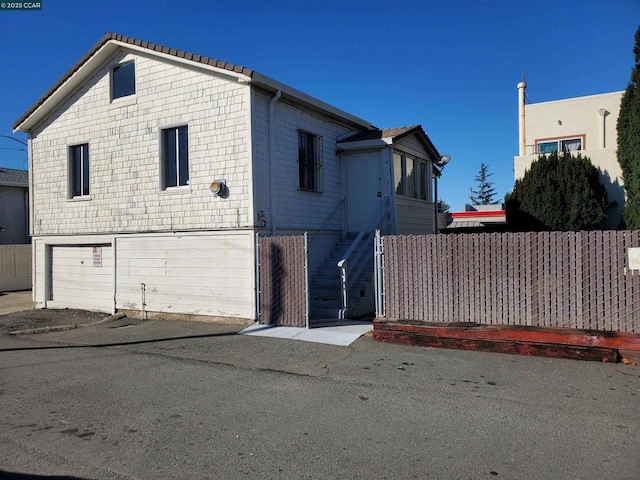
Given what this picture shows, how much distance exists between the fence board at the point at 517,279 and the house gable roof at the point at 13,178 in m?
23.5

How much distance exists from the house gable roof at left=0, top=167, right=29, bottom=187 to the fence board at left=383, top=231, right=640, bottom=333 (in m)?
23.5

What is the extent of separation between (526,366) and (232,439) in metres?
4.21

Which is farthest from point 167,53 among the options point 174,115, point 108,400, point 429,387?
point 429,387

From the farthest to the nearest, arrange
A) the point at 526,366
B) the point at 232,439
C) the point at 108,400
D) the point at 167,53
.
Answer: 1. the point at 167,53
2. the point at 526,366
3. the point at 108,400
4. the point at 232,439

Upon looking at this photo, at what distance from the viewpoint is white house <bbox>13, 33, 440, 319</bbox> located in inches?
412

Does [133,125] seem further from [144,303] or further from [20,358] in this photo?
[20,358]

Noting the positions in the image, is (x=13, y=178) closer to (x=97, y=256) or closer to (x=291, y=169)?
(x=97, y=256)

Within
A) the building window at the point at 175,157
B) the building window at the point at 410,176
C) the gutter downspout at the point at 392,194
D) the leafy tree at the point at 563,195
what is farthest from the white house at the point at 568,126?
the building window at the point at 175,157

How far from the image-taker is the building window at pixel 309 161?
1216cm

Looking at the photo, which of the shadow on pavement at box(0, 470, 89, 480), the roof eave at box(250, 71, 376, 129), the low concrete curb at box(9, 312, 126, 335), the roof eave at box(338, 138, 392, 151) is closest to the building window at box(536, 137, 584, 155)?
the roof eave at box(250, 71, 376, 129)

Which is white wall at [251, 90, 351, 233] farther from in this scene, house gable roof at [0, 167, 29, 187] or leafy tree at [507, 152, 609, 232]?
house gable roof at [0, 167, 29, 187]

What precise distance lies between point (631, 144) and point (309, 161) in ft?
29.2

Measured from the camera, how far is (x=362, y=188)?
1336cm

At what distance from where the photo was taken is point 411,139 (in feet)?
47.7
